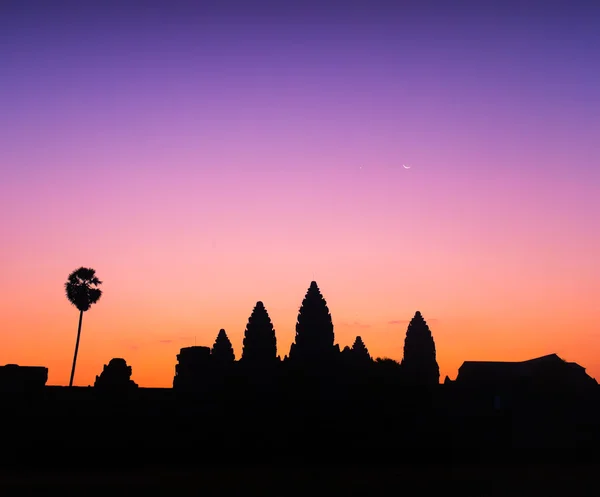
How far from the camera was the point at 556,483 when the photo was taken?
31594mm

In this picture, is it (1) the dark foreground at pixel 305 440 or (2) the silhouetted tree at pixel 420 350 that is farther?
(2) the silhouetted tree at pixel 420 350

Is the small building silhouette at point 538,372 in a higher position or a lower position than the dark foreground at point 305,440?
higher

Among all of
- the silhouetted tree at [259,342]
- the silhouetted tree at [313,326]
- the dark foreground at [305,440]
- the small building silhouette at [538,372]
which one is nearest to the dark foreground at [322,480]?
the dark foreground at [305,440]

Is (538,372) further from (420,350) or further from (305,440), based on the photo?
(305,440)

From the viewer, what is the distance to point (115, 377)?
3775 cm

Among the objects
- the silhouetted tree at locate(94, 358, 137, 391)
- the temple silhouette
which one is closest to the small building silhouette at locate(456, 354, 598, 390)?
the temple silhouette

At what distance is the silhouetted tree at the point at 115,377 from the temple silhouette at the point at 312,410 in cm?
5

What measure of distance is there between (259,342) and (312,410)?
9969 millimetres

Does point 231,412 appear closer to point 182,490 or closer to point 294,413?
point 294,413

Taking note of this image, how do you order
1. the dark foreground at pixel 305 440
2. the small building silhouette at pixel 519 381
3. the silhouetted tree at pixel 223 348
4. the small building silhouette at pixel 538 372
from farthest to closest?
the small building silhouette at pixel 538 372 → the silhouetted tree at pixel 223 348 → the small building silhouette at pixel 519 381 → the dark foreground at pixel 305 440

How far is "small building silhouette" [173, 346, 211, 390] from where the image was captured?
4368 cm

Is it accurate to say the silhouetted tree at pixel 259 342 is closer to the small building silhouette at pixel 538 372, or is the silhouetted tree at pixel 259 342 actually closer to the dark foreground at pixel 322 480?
the dark foreground at pixel 322 480

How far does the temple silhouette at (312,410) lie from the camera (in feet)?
120

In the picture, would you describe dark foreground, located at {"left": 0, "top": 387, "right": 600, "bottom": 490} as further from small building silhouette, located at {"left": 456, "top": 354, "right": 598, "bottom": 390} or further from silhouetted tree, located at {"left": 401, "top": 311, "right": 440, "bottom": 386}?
small building silhouette, located at {"left": 456, "top": 354, "right": 598, "bottom": 390}
